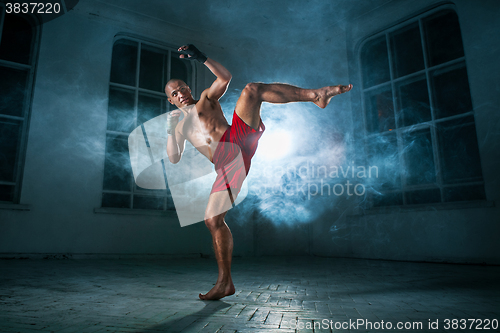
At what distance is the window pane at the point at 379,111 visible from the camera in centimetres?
552

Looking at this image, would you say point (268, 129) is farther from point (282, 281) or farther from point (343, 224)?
point (282, 281)

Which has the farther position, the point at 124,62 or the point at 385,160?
the point at 124,62

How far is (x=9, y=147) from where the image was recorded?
494 cm

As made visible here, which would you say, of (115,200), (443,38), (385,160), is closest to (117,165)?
(115,200)

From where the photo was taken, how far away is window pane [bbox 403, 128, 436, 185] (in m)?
4.91

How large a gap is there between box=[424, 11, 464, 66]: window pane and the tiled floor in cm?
350

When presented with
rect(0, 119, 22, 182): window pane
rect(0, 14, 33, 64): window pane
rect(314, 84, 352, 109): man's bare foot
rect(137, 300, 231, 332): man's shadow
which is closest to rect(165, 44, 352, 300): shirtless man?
rect(314, 84, 352, 109): man's bare foot

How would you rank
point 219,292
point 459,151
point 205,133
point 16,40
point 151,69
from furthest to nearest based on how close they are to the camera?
1. point 151,69
2. point 16,40
3. point 459,151
4. point 205,133
5. point 219,292

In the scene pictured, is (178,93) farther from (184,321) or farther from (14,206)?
(14,206)

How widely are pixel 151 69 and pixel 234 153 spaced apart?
4932mm

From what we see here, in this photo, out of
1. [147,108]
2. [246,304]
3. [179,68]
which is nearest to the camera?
[246,304]

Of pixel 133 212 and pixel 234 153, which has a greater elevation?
pixel 234 153

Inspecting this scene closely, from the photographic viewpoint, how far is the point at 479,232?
4160 mm

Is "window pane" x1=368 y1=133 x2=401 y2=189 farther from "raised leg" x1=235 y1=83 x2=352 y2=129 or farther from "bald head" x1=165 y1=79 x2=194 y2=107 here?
"bald head" x1=165 y1=79 x2=194 y2=107
